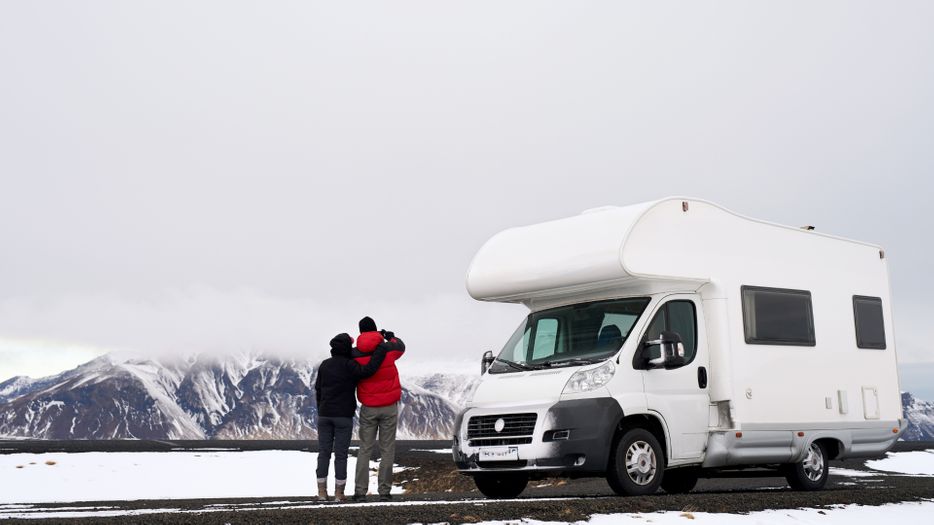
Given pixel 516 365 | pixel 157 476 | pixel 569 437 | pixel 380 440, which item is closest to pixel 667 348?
pixel 569 437

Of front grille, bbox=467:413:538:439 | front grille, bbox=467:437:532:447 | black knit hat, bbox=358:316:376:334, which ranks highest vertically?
black knit hat, bbox=358:316:376:334

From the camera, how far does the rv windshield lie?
1338cm

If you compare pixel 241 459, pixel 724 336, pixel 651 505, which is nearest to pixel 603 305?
pixel 724 336

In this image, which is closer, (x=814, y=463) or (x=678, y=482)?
(x=678, y=482)

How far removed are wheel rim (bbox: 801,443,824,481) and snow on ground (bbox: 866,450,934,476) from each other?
11.8m

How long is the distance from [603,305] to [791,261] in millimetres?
3805

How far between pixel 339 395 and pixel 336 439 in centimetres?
65

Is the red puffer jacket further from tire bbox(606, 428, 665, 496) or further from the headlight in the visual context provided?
tire bbox(606, 428, 665, 496)

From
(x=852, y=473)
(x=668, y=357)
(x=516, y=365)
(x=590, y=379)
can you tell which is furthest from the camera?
(x=852, y=473)

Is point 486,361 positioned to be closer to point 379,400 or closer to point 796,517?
point 379,400

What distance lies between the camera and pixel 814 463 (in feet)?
52.0

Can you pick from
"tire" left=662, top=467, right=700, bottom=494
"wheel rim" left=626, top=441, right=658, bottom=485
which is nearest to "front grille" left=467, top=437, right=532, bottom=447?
"wheel rim" left=626, top=441, right=658, bottom=485

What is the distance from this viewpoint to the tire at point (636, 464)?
1287cm

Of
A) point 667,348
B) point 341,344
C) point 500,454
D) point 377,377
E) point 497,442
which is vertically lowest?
point 500,454
